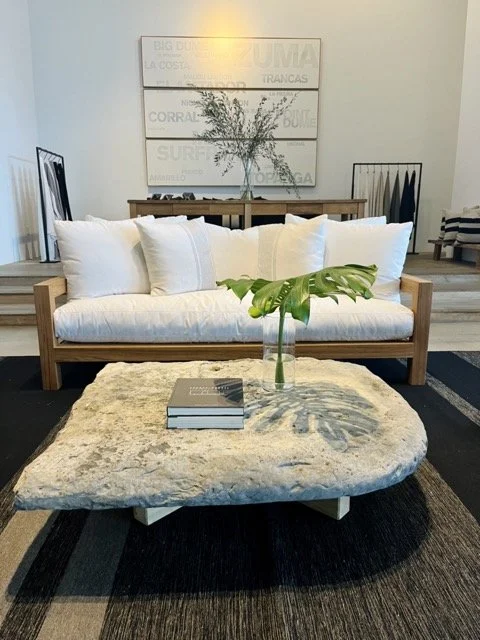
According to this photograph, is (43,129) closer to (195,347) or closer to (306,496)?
(195,347)

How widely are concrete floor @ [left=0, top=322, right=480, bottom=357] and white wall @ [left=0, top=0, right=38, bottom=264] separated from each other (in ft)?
5.24

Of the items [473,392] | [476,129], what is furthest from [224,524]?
[476,129]

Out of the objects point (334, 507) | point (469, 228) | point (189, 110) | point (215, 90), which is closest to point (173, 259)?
point (334, 507)

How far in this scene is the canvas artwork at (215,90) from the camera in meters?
5.46

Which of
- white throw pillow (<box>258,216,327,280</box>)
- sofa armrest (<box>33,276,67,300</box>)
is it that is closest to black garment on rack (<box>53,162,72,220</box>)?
sofa armrest (<box>33,276,67,300</box>)

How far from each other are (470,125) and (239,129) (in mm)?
2670

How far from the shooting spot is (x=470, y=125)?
5.32m

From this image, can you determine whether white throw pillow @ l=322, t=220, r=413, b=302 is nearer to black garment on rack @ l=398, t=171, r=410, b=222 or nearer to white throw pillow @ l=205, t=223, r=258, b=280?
white throw pillow @ l=205, t=223, r=258, b=280

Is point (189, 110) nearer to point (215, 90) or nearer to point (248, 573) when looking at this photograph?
point (215, 90)

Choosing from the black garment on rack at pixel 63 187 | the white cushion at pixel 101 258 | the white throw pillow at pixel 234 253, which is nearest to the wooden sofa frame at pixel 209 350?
the white cushion at pixel 101 258

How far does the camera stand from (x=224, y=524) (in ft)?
4.52

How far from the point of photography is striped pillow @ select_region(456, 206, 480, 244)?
4.48 meters

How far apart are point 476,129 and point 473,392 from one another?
4.03 metres

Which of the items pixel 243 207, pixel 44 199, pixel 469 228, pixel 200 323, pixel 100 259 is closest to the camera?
pixel 200 323
